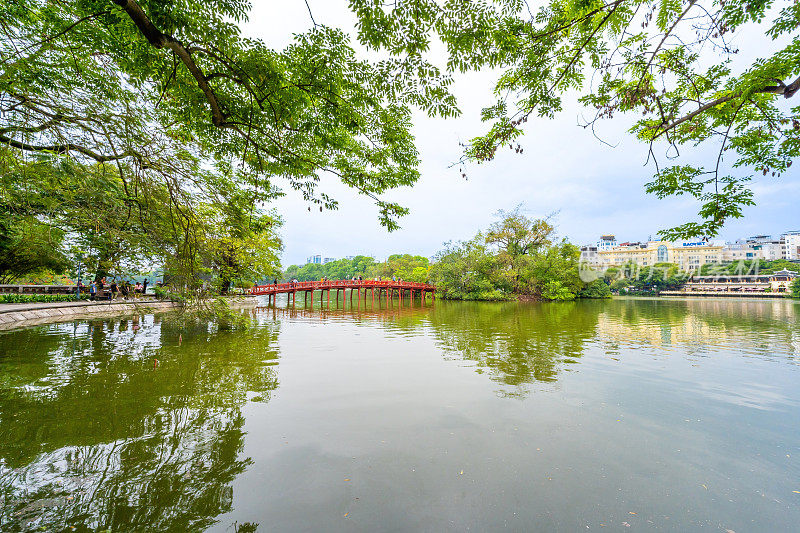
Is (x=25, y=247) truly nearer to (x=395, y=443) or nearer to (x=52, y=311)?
(x=52, y=311)

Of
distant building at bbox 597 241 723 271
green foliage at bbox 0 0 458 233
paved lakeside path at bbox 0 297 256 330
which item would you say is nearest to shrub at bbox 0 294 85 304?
paved lakeside path at bbox 0 297 256 330

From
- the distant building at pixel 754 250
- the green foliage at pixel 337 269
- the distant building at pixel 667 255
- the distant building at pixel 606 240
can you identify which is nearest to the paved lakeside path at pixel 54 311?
the green foliage at pixel 337 269

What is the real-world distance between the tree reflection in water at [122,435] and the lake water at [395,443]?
20 millimetres

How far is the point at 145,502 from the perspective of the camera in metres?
2.54

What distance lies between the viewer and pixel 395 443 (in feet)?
11.9

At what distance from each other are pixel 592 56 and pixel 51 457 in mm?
7029

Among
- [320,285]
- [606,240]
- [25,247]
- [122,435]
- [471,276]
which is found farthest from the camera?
[606,240]

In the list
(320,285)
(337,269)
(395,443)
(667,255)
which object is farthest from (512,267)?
(667,255)

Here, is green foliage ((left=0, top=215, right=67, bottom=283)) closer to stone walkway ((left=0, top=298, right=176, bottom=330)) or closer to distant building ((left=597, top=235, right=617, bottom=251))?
stone walkway ((left=0, top=298, right=176, bottom=330))

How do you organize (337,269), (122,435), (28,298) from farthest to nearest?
(337,269) < (28,298) < (122,435)

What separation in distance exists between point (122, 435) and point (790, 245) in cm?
14033

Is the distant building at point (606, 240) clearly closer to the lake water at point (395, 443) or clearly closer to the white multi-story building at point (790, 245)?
the white multi-story building at point (790, 245)

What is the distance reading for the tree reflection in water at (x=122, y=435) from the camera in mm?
2461

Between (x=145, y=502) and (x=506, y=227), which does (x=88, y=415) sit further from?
(x=506, y=227)
